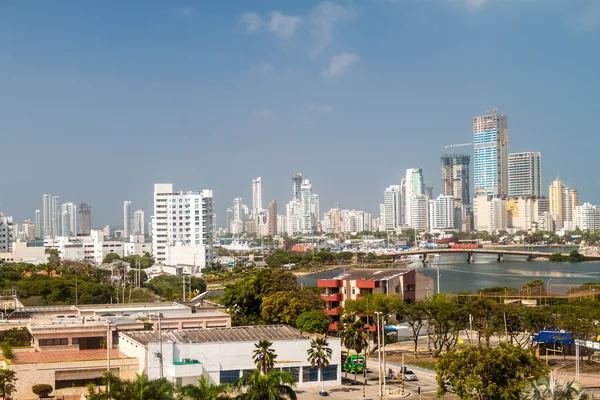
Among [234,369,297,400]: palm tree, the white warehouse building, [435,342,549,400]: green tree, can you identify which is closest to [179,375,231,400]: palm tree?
[234,369,297,400]: palm tree

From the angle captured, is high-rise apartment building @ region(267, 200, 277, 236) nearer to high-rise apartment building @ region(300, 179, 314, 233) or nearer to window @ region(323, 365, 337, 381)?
high-rise apartment building @ region(300, 179, 314, 233)

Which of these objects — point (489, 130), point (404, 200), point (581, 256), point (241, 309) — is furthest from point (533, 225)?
point (241, 309)

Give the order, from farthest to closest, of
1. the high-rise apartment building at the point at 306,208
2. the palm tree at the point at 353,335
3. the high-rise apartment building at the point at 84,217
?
the high-rise apartment building at the point at 306,208 < the high-rise apartment building at the point at 84,217 < the palm tree at the point at 353,335

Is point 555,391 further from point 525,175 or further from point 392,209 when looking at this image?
point 392,209

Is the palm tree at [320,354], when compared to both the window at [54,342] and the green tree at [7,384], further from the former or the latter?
the green tree at [7,384]

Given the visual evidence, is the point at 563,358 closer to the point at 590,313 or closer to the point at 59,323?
the point at 590,313

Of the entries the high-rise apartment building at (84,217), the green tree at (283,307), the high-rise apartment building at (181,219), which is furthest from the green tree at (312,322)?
the high-rise apartment building at (84,217)

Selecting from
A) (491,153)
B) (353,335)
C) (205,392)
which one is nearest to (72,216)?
(491,153)
